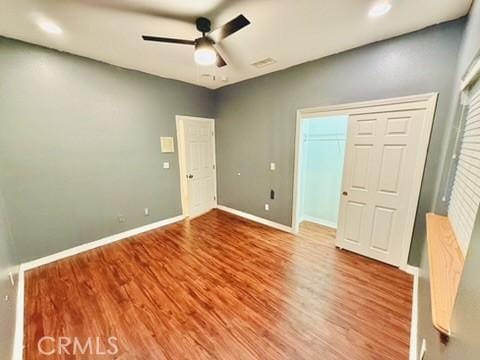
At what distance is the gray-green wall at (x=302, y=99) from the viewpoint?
6.75 feet

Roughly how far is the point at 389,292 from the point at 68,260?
3999 mm

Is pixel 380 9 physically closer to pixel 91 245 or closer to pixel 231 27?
pixel 231 27

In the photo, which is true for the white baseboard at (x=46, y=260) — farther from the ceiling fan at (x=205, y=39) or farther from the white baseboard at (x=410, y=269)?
the white baseboard at (x=410, y=269)

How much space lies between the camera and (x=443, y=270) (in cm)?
115

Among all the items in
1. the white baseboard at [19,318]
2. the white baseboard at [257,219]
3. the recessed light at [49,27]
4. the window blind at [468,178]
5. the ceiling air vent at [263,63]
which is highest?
the ceiling air vent at [263,63]

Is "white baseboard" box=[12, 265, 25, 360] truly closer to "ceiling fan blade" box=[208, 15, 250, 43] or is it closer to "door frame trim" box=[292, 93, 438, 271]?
"ceiling fan blade" box=[208, 15, 250, 43]

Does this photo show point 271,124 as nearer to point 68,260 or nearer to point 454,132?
point 454,132

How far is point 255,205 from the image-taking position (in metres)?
4.05

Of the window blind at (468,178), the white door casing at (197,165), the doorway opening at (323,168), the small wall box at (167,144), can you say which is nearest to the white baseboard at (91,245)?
the white door casing at (197,165)

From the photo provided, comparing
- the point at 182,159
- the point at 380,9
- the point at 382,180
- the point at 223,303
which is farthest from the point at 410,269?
the point at 182,159

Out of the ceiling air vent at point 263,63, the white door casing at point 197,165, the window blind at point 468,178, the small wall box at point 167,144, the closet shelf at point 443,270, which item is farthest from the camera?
the white door casing at point 197,165

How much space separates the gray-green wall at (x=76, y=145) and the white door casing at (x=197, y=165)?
33cm

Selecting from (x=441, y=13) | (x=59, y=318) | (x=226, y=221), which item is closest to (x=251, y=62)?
(x=441, y=13)

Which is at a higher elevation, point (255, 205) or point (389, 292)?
point (255, 205)
